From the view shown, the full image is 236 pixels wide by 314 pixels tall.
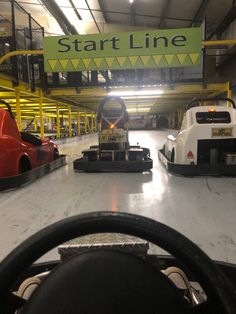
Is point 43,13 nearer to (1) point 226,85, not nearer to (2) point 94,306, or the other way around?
(1) point 226,85

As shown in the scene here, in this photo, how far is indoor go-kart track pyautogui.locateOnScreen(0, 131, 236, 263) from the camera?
2150mm

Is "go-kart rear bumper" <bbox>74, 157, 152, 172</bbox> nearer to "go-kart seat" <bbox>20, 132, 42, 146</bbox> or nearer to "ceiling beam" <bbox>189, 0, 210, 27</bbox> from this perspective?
"go-kart seat" <bbox>20, 132, 42, 146</bbox>

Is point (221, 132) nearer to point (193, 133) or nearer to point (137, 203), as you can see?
point (193, 133)

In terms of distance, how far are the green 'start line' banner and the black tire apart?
6.74 feet

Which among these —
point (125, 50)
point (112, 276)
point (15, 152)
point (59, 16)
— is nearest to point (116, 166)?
point (15, 152)

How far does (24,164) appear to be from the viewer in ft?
13.7

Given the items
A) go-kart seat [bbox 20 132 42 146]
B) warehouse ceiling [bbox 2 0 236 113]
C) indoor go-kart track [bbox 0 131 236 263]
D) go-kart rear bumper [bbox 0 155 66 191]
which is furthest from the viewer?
warehouse ceiling [bbox 2 0 236 113]

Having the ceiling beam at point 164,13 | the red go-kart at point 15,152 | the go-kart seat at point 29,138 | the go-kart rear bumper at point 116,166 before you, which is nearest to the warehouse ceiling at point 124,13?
the ceiling beam at point 164,13

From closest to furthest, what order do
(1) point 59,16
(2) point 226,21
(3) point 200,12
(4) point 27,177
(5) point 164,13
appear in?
1. (4) point 27,177
2. (2) point 226,21
3. (3) point 200,12
4. (5) point 164,13
5. (1) point 59,16

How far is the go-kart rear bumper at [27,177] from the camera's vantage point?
3518 millimetres

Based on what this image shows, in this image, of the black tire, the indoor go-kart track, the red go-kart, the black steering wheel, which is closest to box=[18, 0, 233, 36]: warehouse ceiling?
the red go-kart

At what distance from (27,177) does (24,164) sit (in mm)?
345

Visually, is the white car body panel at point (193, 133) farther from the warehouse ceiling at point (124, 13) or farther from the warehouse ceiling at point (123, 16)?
the warehouse ceiling at point (124, 13)

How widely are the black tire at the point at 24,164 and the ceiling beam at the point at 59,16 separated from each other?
6.23 m
